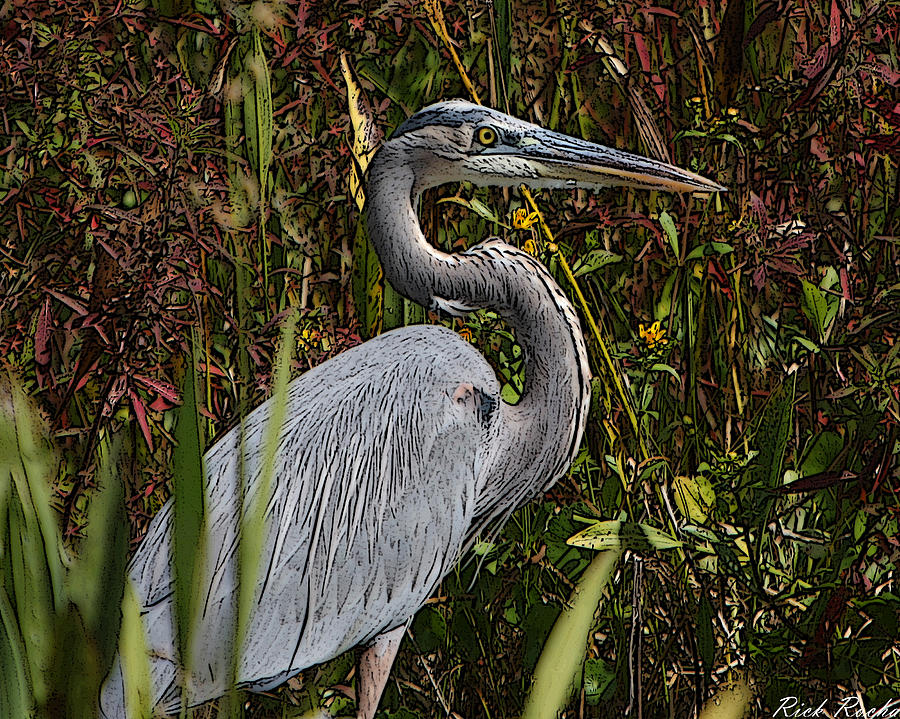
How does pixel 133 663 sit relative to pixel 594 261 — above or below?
above

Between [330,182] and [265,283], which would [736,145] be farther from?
[265,283]

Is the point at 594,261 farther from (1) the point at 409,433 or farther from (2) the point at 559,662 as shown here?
(2) the point at 559,662

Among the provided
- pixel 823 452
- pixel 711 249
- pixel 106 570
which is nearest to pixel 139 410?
pixel 711 249

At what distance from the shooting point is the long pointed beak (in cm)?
131

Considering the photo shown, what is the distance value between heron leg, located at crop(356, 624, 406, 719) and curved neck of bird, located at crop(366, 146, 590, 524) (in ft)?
0.71

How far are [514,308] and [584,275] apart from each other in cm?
36

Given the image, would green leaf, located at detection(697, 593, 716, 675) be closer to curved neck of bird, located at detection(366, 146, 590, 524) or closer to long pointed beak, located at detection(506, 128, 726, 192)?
curved neck of bird, located at detection(366, 146, 590, 524)

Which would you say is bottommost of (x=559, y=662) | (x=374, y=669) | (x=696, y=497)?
(x=374, y=669)

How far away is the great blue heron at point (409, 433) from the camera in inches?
49.3

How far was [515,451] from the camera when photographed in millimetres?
1364

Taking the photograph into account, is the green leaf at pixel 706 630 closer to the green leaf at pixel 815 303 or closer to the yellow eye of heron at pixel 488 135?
the green leaf at pixel 815 303

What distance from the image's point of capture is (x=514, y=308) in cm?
133

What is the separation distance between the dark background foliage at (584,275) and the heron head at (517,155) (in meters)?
0.16

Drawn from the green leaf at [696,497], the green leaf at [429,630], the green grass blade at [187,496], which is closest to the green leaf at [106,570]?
the green grass blade at [187,496]
